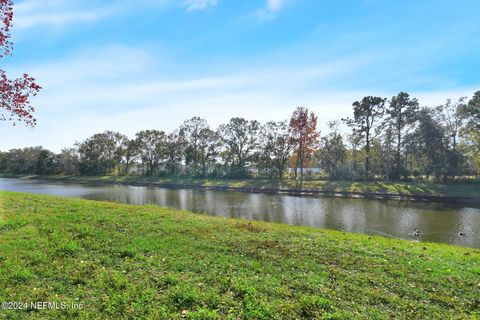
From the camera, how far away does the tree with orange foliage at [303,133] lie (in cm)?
5481

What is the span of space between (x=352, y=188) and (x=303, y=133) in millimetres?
15392

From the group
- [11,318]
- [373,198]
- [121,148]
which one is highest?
[121,148]

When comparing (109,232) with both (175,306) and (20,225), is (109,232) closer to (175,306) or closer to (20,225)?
(20,225)

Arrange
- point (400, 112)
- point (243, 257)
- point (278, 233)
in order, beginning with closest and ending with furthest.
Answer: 1. point (243, 257)
2. point (278, 233)
3. point (400, 112)

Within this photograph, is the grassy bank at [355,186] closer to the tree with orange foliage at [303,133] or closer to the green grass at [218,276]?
the tree with orange foliage at [303,133]

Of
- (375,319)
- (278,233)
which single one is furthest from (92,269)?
(278,233)

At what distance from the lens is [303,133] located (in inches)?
2175

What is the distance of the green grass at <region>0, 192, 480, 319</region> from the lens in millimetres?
5332

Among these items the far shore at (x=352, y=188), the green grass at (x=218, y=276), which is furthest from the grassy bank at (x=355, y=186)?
the green grass at (x=218, y=276)

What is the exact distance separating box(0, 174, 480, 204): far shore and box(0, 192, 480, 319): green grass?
33.0 m

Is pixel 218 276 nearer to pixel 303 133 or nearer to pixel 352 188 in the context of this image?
pixel 352 188

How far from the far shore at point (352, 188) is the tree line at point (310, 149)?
16.4 feet

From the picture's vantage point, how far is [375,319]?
5199 mm

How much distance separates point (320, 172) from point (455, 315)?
179ft
